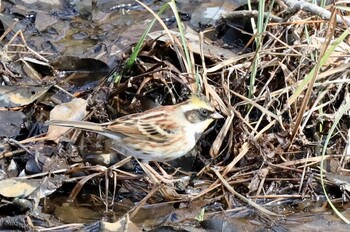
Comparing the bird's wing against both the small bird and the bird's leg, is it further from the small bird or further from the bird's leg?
the bird's leg

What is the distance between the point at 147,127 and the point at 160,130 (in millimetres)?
110

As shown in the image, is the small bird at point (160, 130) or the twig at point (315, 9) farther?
the twig at point (315, 9)

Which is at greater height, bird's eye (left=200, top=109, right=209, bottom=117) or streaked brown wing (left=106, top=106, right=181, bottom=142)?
bird's eye (left=200, top=109, right=209, bottom=117)

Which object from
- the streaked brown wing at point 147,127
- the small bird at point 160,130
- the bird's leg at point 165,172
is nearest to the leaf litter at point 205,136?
the bird's leg at point 165,172

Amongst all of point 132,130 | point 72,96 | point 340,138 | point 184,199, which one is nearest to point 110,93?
point 72,96

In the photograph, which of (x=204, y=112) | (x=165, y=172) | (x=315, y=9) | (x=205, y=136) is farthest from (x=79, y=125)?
(x=315, y=9)

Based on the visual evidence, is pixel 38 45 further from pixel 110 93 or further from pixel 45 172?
pixel 45 172

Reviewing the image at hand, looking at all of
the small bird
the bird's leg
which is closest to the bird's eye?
the small bird

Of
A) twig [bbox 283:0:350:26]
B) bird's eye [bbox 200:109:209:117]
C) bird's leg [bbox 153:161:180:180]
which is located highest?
twig [bbox 283:0:350:26]

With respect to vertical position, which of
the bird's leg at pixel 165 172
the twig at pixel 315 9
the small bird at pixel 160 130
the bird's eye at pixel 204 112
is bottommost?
Result: the bird's leg at pixel 165 172

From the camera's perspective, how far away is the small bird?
22.4 feet

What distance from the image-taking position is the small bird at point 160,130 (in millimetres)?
6832

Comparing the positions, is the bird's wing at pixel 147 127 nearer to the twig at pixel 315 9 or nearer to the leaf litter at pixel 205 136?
the leaf litter at pixel 205 136

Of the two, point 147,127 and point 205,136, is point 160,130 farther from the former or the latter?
point 205,136
